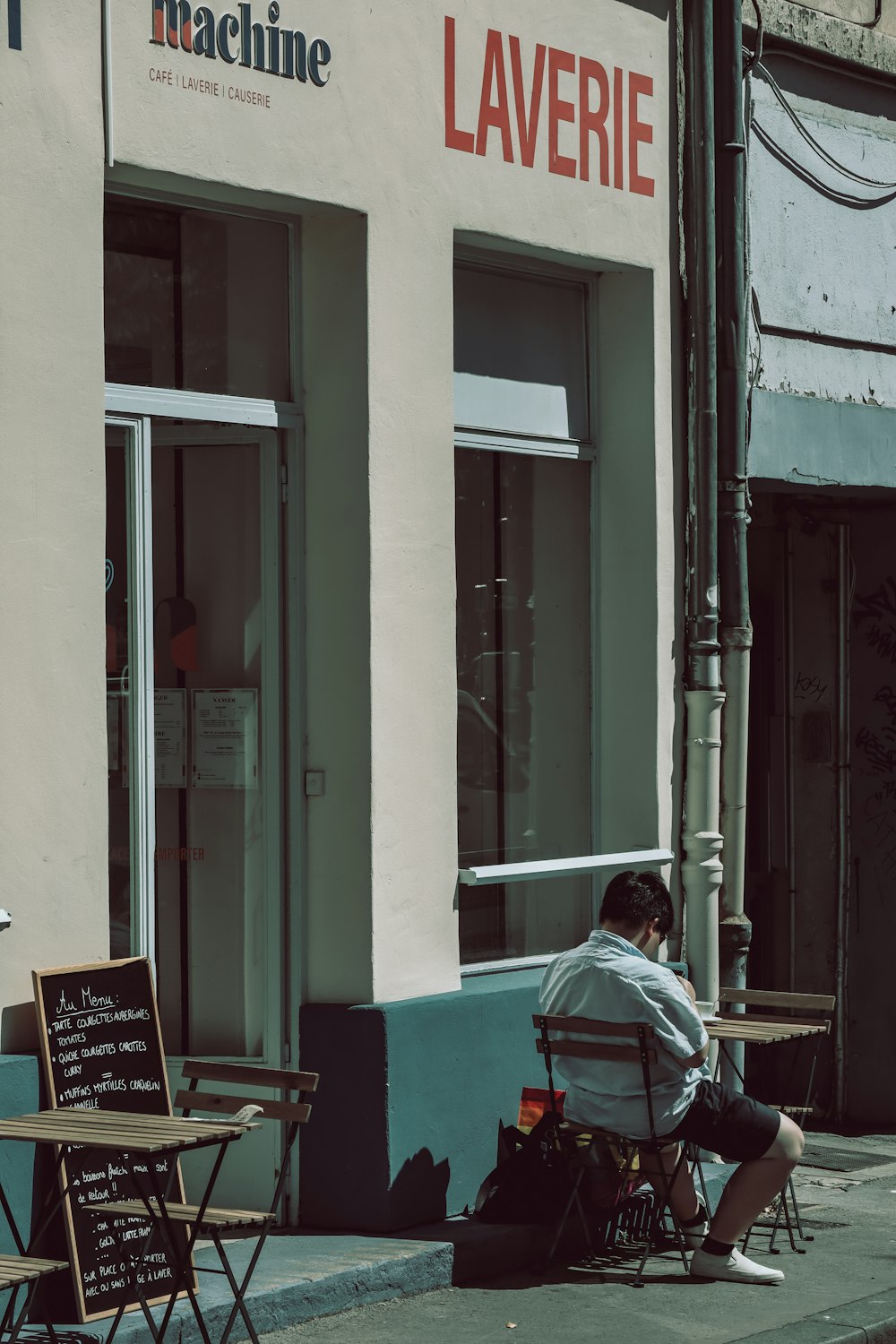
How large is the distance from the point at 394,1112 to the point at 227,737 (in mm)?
1410

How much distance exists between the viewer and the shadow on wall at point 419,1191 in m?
6.95

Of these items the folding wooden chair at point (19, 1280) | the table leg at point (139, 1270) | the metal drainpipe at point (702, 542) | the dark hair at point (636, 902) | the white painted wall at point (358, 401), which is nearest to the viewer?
the folding wooden chair at point (19, 1280)

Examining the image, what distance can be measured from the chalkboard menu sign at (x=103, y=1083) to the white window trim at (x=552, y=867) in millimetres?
1621

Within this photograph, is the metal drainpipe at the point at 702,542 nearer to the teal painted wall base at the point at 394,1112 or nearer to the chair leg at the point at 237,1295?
the teal painted wall base at the point at 394,1112

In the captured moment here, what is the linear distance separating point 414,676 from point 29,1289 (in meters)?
2.59

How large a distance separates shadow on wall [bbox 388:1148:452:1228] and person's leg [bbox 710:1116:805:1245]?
94 cm

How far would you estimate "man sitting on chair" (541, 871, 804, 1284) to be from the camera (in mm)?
6703

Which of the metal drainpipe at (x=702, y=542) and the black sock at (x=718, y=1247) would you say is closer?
the black sock at (x=718, y=1247)

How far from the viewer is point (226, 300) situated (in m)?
7.12

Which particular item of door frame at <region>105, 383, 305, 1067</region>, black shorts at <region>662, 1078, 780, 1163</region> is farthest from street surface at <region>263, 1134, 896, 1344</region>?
door frame at <region>105, 383, 305, 1067</region>

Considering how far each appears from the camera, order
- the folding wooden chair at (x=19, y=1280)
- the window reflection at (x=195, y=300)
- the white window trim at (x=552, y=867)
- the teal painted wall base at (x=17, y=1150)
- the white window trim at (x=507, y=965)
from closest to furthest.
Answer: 1. the folding wooden chair at (x=19, y=1280)
2. the teal painted wall base at (x=17, y=1150)
3. the window reflection at (x=195, y=300)
4. the white window trim at (x=552, y=867)
5. the white window trim at (x=507, y=965)

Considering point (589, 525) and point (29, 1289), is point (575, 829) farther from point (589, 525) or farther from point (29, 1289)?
point (29, 1289)

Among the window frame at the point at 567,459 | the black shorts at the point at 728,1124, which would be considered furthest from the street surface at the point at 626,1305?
the window frame at the point at 567,459

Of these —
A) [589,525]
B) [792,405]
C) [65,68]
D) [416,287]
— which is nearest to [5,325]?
[65,68]
